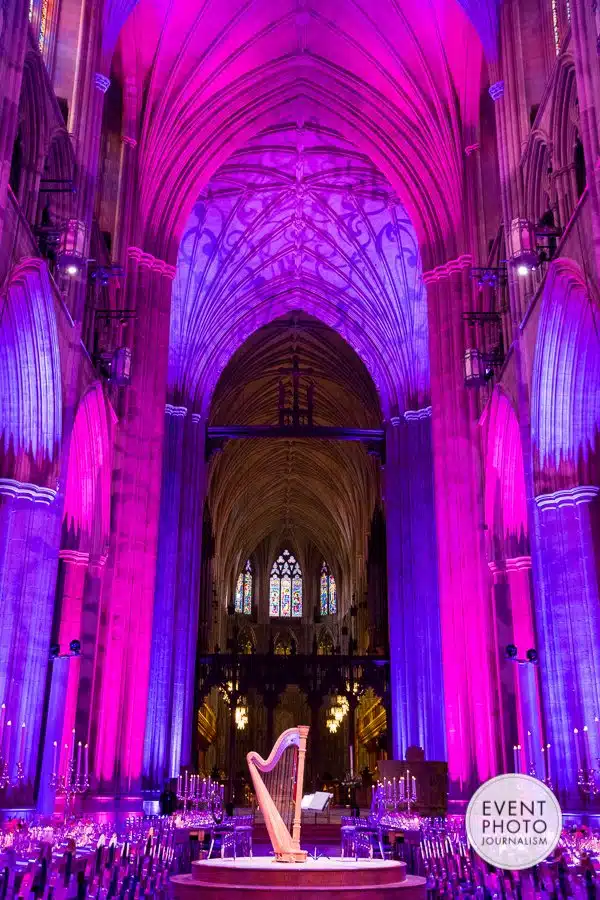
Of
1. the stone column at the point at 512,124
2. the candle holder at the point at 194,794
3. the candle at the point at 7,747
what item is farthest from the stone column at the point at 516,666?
the candle at the point at 7,747

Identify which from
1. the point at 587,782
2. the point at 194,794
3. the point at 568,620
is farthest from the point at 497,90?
→ the point at 194,794

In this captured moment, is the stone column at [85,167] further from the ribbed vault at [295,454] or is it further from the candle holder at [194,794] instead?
the ribbed vault at [295,454]

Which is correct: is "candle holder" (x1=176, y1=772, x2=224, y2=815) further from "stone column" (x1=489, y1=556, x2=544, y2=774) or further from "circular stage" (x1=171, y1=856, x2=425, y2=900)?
"circular stage" (x1=171, y1=856, x2=425, y2=900)

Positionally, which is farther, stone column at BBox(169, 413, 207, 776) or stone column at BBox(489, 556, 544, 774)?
stone column at BBox(169, 413, 207, 776)

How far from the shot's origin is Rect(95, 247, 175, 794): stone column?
1753 centimetres

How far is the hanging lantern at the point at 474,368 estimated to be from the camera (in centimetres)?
1706

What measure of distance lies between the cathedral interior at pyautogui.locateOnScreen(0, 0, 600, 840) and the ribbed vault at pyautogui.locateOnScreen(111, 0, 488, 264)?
0.07m

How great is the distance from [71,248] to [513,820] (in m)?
10.7

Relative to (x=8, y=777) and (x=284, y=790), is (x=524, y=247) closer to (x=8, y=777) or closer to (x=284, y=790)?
(x=284, y=790)

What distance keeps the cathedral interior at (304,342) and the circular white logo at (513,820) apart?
7.57m

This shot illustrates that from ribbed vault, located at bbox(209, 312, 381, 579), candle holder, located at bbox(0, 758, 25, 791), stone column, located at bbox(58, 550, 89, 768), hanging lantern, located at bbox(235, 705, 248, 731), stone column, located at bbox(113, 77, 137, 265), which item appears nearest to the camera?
candle holder, located at bbox(0, 758, 25, 791)

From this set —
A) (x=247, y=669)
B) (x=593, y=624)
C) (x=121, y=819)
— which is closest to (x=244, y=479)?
(x=247, y=669)

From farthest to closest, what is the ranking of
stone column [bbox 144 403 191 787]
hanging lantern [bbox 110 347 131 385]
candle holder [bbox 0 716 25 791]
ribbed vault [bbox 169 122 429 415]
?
ribbed vault [bbox 169 122 429 415]
stone column [bbox 144 403 191 787]
hanging lantern [bbox 110 347 131 385]
candle holder [bbox 0 716 25 791]

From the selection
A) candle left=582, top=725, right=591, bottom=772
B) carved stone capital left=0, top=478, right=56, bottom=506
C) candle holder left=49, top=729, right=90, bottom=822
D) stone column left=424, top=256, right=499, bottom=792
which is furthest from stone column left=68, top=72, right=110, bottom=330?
candle left=582, top=725, right=591, bottom=772
